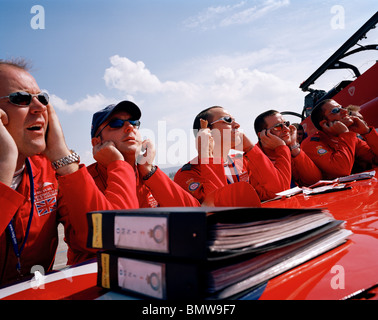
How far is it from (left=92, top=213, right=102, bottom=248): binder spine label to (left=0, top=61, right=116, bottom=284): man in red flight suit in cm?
60

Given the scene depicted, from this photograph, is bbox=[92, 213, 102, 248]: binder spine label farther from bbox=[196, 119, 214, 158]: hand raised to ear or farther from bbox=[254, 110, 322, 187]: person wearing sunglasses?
bbox=[254, 110, 322, 187]: person wearing sunglasses

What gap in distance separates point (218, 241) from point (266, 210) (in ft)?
0.52

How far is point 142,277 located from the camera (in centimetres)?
54

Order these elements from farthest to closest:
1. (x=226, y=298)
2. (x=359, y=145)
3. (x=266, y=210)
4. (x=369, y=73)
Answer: (x=369, y=73) < (x=359, y=145) < (x=266, y=210) < (x=226, y=298)

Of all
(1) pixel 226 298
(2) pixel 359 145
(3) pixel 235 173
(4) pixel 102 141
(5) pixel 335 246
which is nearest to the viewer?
(1) pixel 226 298

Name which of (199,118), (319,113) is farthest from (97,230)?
→ (319,113)

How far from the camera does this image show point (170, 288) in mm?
486

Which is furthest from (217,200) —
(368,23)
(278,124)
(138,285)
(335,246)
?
(368,23)

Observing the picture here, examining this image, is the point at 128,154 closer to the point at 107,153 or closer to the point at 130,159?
the point at 130,159

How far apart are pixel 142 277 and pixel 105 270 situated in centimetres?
13

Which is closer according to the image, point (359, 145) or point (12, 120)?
point (12, 120)

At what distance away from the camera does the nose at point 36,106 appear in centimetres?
124

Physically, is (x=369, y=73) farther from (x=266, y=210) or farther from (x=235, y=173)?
(x=266, y=210)

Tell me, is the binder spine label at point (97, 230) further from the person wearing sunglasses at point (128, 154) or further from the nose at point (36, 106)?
the person wearing sunglasses at point (128, 154)
